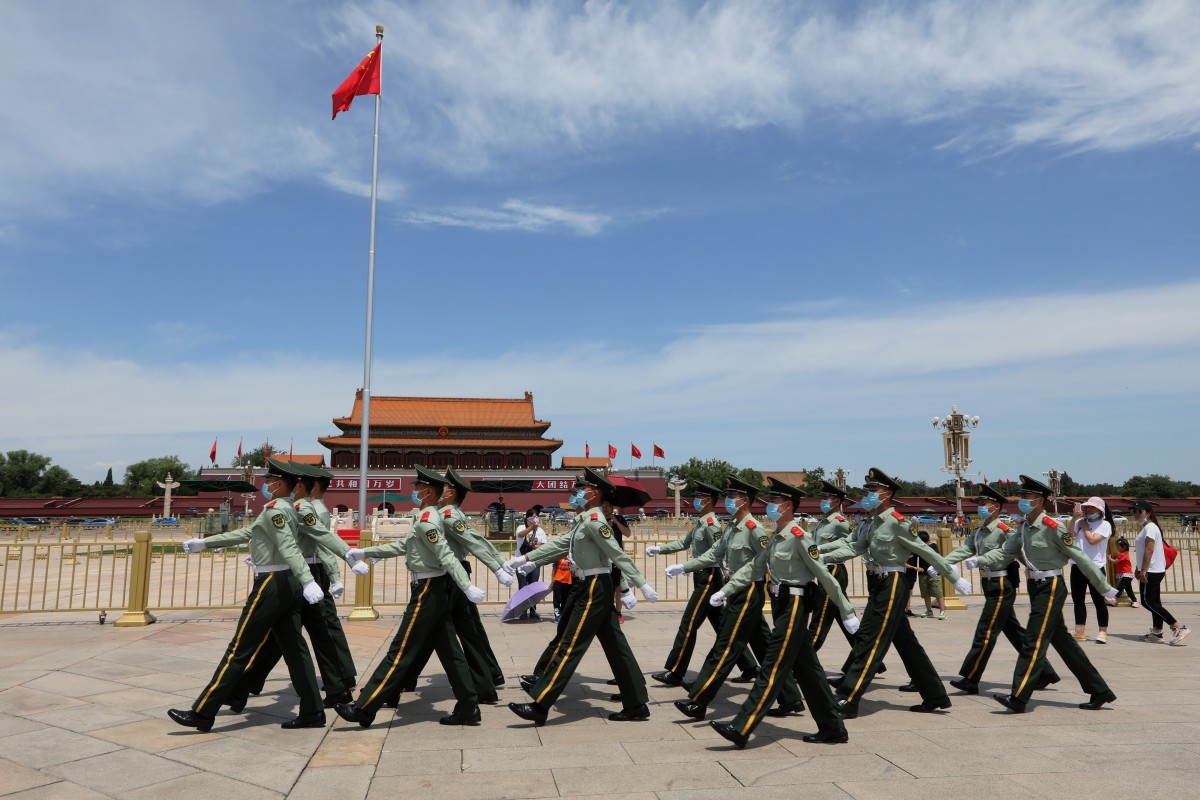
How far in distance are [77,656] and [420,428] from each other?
48.4 metres

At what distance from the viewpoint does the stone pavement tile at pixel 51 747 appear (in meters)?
4.13

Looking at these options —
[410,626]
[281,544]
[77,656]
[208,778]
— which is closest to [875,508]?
[410,626]

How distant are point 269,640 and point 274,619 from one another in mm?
238

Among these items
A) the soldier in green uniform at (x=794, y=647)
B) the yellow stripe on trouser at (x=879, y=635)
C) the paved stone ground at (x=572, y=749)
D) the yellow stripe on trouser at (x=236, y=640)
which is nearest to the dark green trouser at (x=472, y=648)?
the paved stone ground at (x=572, y=749)

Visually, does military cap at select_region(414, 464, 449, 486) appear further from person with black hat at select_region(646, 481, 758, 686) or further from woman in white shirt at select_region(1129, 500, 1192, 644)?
woman in white shirt at select_region(1129, 500, 1192, 644)

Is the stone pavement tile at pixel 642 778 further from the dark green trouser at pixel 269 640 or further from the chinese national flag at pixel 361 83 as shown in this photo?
the chinese national flag at pixel 361 83

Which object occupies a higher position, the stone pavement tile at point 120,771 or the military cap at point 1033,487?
the military cap at point 1033,487

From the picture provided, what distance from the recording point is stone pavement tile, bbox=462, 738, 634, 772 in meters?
4.17

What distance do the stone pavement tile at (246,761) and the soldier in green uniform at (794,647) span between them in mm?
2388

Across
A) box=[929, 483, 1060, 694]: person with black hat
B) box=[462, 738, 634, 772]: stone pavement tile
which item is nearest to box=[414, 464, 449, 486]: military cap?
box=[462, 738, 634, 772]: stone pavement tile

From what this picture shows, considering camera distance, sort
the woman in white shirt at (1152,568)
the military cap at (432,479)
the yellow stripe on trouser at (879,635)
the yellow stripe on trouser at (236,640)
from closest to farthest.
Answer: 1. the yellow stripe on trouser at (236,640)
2. the yellow stripe on trouser at (879,635)
3. the military cap at (432,479)
4. the woman in white shirt at (1152,568)

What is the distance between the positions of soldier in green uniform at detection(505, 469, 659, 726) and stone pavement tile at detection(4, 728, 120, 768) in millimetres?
2363

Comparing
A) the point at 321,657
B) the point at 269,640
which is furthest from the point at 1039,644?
the point at 269,640

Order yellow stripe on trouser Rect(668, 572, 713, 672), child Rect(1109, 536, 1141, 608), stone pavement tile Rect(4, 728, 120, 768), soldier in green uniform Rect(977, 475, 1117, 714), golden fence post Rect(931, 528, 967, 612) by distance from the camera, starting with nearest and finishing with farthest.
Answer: stone pavement tile Rect(4, 728, 120, 768) < soldier in green uniform Rect(977, 475, 1117, 714) < yellow stripe on trouser Rect(668, 572, 713, 672) < child Rect(1109, 536, 1141, 608) < golden fence post Rect(931, 528, 967, 612)
